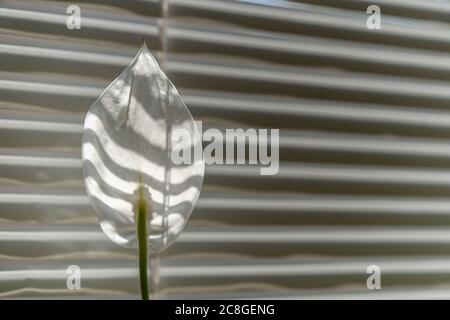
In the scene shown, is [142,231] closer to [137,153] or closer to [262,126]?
[137,153]

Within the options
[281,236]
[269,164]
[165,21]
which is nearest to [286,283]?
[281,236]

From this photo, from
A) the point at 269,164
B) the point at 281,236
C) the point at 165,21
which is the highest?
the point at 165,21

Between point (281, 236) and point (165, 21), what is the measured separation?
36 centimetres

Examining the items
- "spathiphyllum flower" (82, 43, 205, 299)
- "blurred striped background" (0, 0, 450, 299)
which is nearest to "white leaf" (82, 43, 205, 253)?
"spathiphyllum flower" (82, 43, 205, 299)

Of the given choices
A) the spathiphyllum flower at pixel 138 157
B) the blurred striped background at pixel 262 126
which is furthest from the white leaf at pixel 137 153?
the blurred striped background at pixel 262 126

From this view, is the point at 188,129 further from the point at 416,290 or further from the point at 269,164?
the point at 416,290

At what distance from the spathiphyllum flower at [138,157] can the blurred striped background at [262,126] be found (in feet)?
0.42

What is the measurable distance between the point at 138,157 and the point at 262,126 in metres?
0.27

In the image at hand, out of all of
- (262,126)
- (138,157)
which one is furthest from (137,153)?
(262,126)

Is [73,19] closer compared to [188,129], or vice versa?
[188,129]

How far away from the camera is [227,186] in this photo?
749 mm

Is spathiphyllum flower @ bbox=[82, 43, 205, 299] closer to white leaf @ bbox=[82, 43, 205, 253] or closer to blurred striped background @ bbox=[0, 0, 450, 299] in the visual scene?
white leaf @ bbox=[82, 43, 205, 253]

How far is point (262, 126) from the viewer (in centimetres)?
78

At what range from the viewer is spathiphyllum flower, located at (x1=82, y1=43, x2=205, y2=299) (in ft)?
1.83
